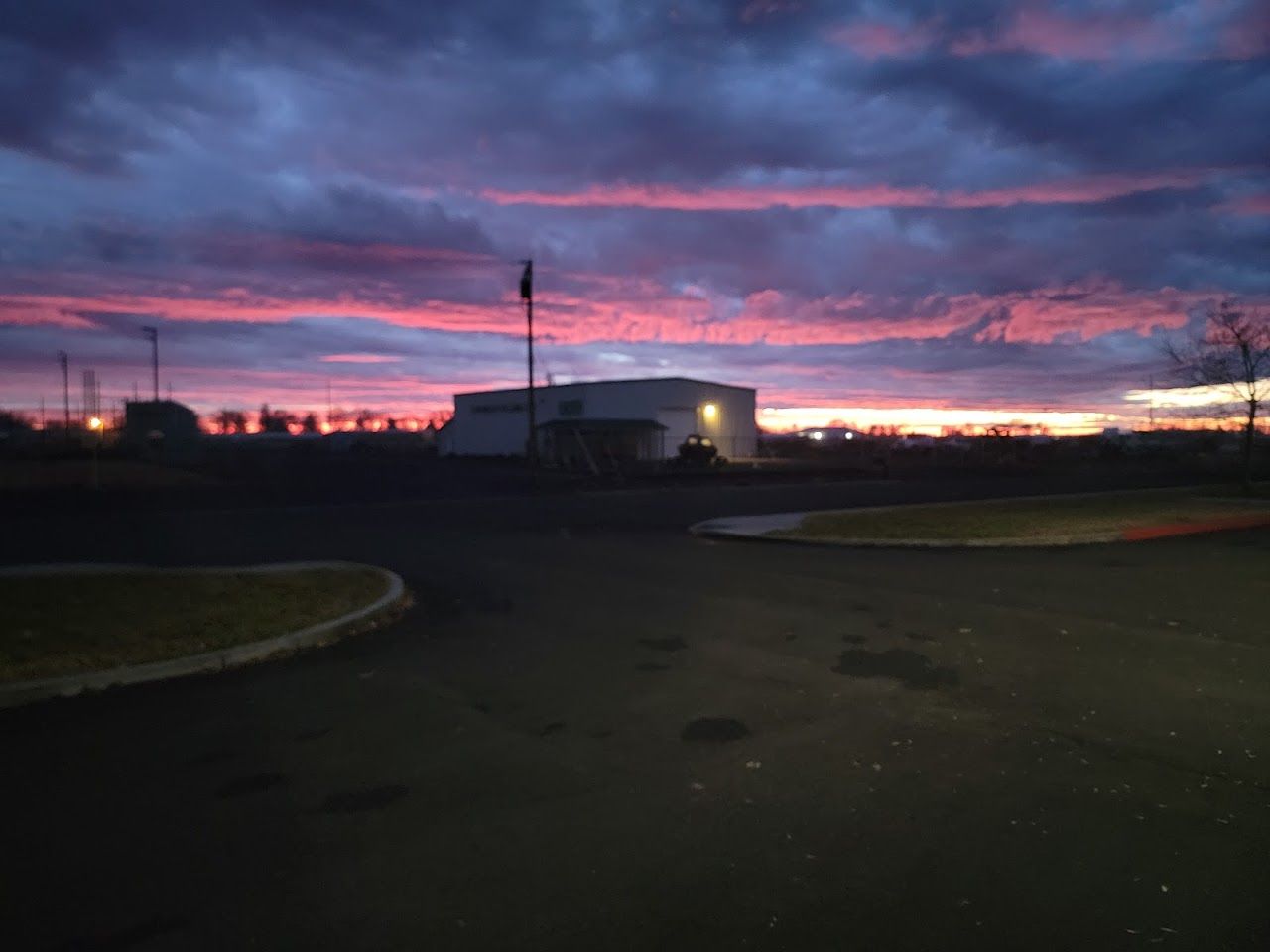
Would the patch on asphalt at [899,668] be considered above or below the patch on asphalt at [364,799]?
above

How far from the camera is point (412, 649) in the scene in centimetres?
882

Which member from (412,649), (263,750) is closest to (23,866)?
(263,750)

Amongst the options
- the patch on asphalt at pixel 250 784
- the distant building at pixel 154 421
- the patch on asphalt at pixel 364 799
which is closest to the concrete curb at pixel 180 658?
the patch on asphalt at pixel 250 784

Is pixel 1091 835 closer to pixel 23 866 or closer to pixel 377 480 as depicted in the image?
pixel 23 866

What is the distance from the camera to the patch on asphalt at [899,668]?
24.6ft

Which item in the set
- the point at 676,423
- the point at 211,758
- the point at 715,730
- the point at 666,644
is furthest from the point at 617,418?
the point at 211,758

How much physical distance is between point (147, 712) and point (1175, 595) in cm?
1115

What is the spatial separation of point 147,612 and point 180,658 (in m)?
1.83

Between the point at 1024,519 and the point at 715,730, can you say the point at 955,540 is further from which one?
the point at 715,730

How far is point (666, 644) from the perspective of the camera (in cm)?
892

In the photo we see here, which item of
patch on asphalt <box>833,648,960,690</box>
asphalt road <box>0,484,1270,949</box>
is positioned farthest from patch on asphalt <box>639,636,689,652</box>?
patch on asphalt <box>833,648,960,690</box>

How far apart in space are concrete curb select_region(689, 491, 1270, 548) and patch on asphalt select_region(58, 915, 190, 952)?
45.5 ft

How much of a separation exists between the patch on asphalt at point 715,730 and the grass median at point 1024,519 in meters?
10.8

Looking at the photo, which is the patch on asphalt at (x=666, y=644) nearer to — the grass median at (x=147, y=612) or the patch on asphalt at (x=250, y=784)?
the grass median at (x=147, y=612)
